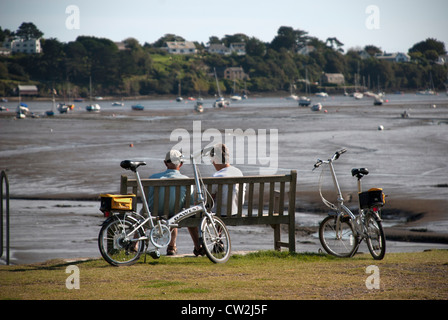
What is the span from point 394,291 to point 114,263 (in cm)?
363

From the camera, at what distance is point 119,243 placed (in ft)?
26.8

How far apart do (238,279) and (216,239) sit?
4.40ft

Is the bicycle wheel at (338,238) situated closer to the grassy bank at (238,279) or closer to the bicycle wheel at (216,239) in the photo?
the grassy bank at (238,279)

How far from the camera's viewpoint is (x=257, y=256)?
9.38 m

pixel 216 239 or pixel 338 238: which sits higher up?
pixel 216 239

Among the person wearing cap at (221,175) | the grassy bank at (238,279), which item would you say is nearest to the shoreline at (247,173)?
the person wearing cap at (221,175)

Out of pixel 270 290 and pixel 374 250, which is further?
pixel 374 250

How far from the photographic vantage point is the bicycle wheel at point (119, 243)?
319 inches

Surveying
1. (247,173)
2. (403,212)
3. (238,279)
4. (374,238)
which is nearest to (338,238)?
(374,238)

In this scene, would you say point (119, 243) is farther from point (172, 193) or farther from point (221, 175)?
→ point (221, 175)

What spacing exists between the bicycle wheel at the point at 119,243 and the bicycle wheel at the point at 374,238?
3.22 meters
